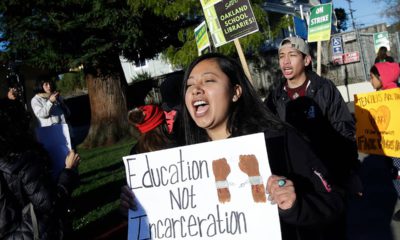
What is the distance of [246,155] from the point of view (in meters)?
1.79

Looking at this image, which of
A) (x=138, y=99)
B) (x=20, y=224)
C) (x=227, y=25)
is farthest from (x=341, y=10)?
(x=20, y=224)

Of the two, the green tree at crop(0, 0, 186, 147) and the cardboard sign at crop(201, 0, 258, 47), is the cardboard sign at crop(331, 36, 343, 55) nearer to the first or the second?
the green tree at crop(0, 0, 186, 147)

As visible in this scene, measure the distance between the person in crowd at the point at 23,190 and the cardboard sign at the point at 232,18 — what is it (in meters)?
3.73

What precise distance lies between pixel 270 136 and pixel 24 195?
1612 millimetres

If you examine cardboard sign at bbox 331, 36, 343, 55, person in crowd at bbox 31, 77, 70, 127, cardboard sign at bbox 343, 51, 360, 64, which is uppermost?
cardboard sign at bbox 331, 36, 343, 55

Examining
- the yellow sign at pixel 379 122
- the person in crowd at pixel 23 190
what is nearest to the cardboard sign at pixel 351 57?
the yellow sign at pixel 379 122

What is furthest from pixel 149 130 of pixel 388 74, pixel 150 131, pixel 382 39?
pixel 382 39

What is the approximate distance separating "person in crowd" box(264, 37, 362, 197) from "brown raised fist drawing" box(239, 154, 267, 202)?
1461 millimetres

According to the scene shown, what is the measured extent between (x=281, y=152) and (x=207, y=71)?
19.7 inches

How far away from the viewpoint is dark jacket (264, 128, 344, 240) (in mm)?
1717

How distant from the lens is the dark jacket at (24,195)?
2.64 meters

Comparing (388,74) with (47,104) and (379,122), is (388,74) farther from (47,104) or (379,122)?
(47,104)

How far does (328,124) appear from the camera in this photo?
11.3 feet

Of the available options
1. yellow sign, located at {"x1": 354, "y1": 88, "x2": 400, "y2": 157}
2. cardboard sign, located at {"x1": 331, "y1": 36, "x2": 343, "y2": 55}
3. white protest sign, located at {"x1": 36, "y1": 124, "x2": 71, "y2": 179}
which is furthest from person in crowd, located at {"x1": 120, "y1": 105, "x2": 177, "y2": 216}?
cardboard sign, located at {"x1": 331, "y1": 36, "x2": 343, "y2": 55}
